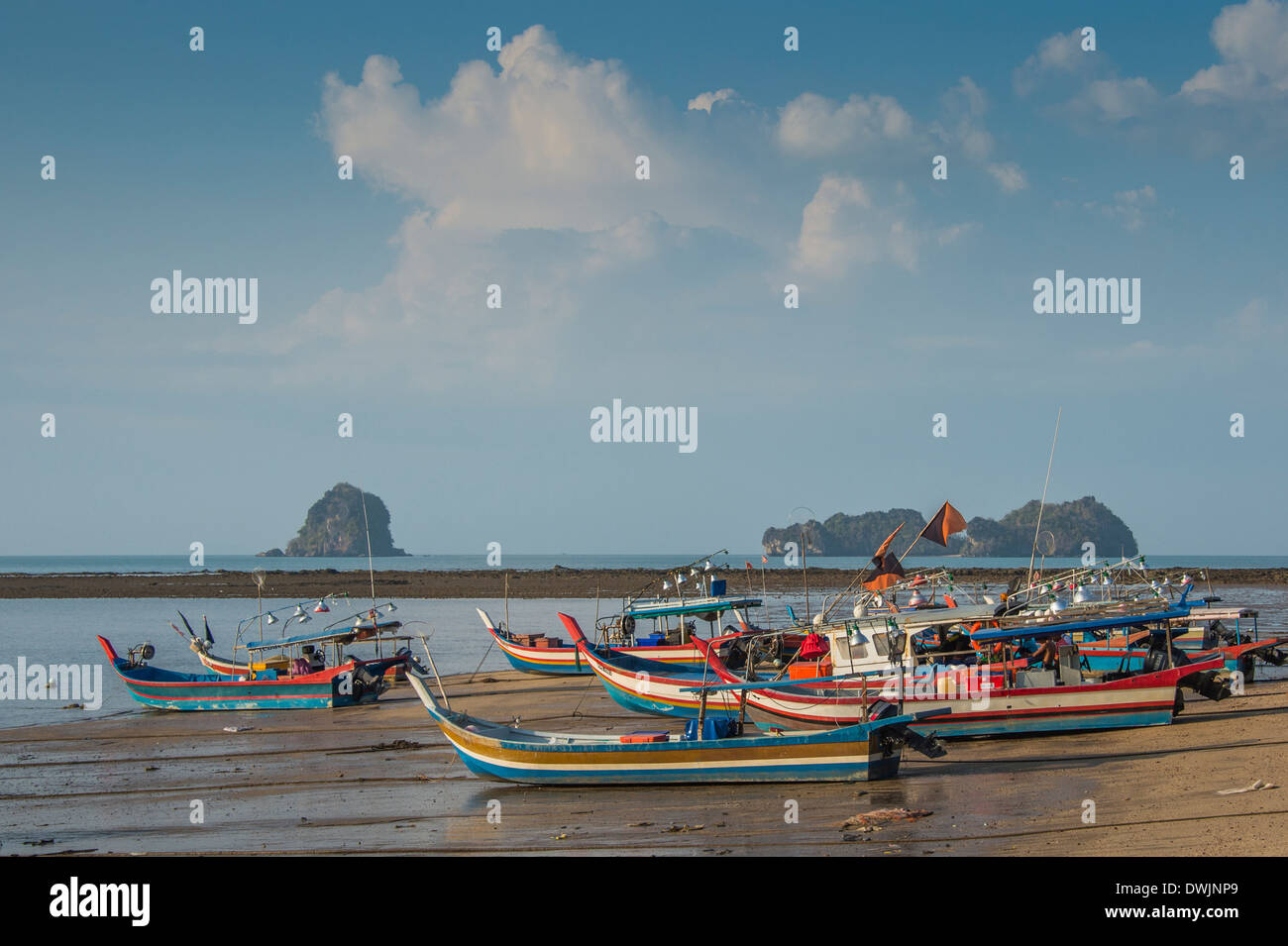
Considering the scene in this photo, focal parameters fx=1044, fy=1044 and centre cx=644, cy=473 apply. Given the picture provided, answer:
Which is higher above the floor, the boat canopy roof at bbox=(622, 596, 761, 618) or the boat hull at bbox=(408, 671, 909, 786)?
the boat canopy roof at bbox=(622, 596, 761, 618)

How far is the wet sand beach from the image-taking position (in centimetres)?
1339

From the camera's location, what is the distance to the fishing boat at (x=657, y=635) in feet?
114

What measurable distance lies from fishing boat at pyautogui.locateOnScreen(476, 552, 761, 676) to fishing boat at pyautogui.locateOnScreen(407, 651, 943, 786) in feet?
50.5

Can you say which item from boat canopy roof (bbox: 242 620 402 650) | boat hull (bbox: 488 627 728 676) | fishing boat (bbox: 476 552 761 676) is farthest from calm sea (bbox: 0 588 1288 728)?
fishing boat (bbox: 476 552 761 676)

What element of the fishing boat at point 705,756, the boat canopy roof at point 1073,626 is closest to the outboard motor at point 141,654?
the fishing boat at point 705,756

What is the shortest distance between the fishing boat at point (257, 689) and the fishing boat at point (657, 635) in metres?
8.26

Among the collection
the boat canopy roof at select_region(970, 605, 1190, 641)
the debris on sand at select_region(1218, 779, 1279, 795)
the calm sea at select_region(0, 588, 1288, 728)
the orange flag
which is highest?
the orange flag

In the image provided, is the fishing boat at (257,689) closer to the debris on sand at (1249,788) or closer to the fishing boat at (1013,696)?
the fishing boat at (1013,696)

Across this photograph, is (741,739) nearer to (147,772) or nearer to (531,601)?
(147,772)

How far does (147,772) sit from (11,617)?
2218 inches

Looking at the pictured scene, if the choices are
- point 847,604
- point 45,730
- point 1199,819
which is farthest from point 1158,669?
point 847,604

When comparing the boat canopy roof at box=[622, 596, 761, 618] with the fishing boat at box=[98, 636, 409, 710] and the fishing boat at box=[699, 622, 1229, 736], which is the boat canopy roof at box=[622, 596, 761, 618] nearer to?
the fishing boat at box=[98, 636, 409, 710]

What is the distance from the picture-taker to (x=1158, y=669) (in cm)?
2216

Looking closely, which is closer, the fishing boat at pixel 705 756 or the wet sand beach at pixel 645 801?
the wet sand beach at pixel 645 801
